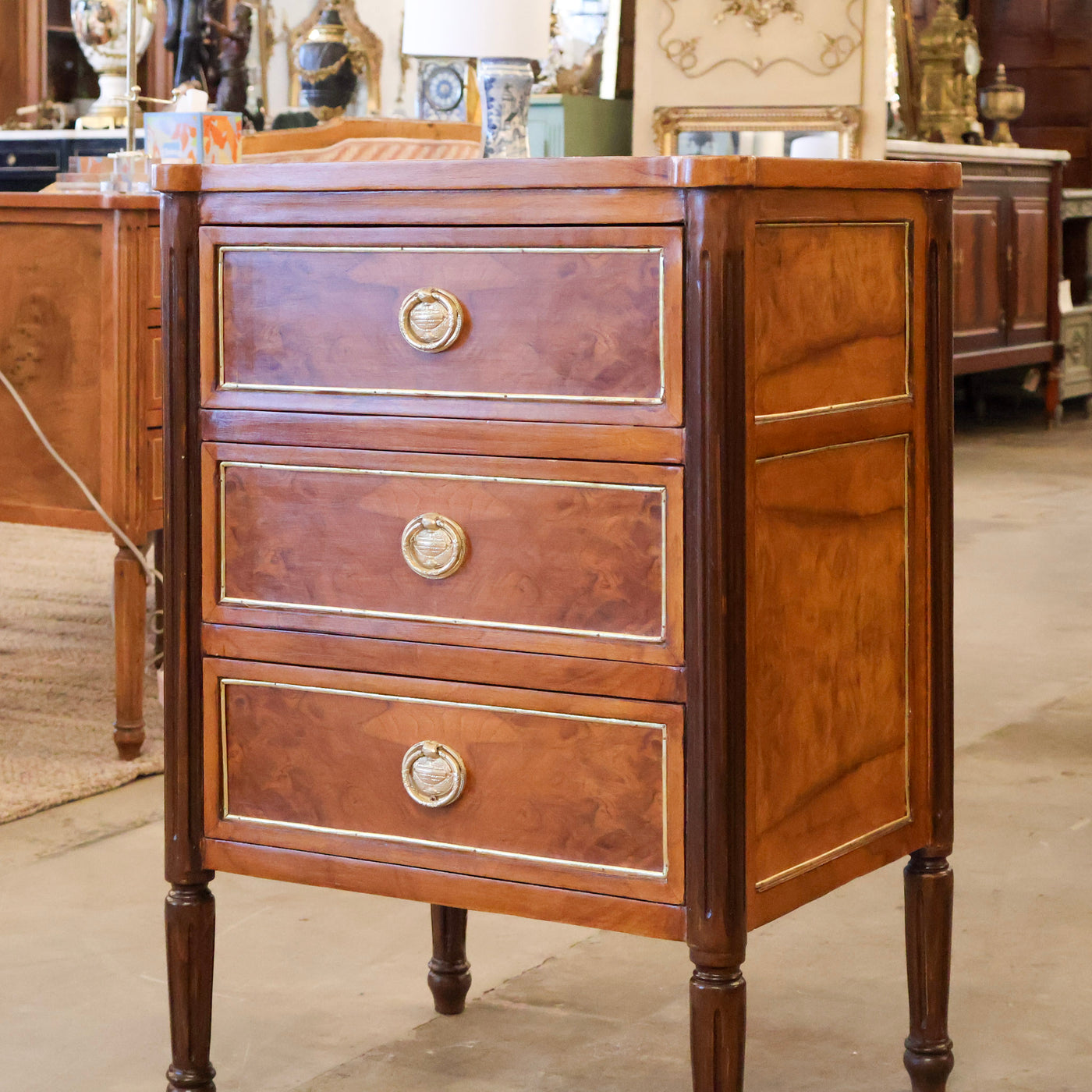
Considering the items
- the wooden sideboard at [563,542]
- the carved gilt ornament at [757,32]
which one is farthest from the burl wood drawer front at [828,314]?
the carved gilt ornament at [757,32]

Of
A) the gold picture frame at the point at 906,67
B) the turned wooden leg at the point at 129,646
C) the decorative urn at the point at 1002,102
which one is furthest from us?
the decorative urn at the point at 1002,102

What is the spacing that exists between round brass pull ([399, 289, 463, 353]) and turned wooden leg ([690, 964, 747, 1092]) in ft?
1.58

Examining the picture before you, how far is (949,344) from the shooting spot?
1.47 m

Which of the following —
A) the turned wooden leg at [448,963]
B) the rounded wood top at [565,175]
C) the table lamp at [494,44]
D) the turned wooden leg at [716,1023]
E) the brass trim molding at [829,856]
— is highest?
the table lamp at [494,44]

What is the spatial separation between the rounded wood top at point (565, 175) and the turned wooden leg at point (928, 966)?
568 millimetres

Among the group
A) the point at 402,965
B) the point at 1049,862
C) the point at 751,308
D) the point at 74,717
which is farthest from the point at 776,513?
the point at 74,717

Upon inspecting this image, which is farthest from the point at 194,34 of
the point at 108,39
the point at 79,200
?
the point at 79,200

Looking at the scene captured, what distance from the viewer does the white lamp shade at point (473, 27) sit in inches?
68.1

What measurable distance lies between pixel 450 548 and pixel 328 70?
352cm

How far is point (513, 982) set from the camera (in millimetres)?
1809

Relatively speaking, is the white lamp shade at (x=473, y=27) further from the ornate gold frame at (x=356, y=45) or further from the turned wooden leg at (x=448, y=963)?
the ornate gold frame at (x=356, y=45)

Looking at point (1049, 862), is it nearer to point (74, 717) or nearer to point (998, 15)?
point (74, 717)

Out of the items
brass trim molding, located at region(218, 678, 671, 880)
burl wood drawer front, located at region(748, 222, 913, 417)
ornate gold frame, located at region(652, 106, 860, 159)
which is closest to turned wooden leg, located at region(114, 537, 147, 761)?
brass trim molding, located at region(218, 678, 671, 880)

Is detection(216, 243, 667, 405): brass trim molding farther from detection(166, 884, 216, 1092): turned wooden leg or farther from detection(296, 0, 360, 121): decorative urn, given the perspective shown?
detection(296, 0, 360, 121): decorative urn
